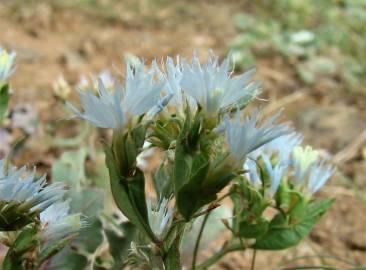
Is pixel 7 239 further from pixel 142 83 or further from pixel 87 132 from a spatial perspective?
pixel 87 132

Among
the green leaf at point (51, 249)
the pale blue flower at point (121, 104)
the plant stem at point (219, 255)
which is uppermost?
the pale blue flower at point (121, 104)

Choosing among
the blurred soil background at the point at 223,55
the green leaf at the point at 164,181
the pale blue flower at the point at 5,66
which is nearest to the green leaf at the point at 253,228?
the green leaf at the point at 164,181

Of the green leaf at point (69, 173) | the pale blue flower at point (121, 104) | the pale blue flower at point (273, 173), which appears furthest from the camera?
the green leaf at point (69, 173)

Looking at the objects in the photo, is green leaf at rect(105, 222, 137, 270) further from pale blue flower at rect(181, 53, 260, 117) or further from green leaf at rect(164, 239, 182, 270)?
pale blue flower at rect(181, 53, 260, 117)

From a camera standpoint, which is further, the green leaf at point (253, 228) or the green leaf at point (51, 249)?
the green leaf at point (253, 228)

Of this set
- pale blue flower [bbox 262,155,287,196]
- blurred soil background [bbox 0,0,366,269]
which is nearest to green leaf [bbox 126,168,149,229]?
pale blue flower [bbox 262,155,287,196]

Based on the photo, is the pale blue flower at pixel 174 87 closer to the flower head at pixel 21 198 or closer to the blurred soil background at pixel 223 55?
the flower head at pixel 21 198
